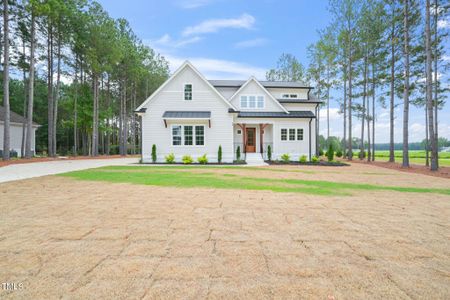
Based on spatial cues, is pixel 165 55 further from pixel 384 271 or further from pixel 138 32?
pixel 384 271

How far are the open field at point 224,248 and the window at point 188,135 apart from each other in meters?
12.5

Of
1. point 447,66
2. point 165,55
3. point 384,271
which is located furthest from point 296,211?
point 165,55

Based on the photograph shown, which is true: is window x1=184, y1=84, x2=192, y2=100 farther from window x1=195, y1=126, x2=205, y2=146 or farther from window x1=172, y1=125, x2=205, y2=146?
window x1=195, y1=126, x2=205, y2=146

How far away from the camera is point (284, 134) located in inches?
787

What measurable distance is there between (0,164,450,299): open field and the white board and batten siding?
40.7 ft

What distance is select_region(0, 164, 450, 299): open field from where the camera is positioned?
1.93m

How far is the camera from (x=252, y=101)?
2059 centimetres

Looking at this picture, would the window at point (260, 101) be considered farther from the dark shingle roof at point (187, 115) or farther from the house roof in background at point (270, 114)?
the dark shingle roof at point (187, 115)

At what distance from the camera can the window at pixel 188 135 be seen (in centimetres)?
1752

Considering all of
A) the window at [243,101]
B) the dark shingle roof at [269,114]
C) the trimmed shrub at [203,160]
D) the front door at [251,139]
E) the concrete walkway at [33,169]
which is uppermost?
the window at [243,101]

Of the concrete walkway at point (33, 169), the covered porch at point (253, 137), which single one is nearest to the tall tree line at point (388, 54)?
the covered porch at point (253, 137)

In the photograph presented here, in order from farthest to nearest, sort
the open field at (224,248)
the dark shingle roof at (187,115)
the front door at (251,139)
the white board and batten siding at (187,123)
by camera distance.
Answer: the front door at (251,139), the white board and batten siding at (187,123), the dark shingle roof at (187,115), the open field at (224,248)

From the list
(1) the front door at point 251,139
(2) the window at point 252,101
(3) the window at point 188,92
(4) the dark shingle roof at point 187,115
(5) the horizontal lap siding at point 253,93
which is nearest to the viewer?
(4) the dark shingle roof at point 187,115

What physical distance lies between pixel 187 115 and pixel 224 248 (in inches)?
582
